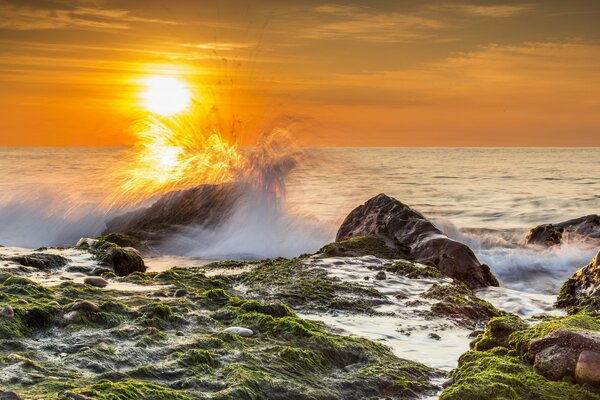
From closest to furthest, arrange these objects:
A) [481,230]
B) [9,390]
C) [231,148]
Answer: [9,390], [231,148], [481,230]

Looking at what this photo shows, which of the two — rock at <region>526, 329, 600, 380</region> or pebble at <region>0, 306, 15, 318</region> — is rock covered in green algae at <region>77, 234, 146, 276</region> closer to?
pebble at <region>0, 306, 15, 318</region>

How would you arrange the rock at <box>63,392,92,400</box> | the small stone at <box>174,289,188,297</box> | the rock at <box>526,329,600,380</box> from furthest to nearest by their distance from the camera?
the small stone at <box>174,289,188,297</box> < the rock at <box>526,329,600,380</box> < the rock at <box>63,392,92,400</box>

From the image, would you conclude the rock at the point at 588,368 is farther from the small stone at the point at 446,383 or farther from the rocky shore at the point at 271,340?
the small stone at the point at 446,383

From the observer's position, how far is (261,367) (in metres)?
4.80

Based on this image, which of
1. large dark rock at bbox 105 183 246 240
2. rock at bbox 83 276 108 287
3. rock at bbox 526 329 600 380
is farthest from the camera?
large dark rock at bbox 105 183 246 240

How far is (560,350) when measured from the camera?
4.77 meters

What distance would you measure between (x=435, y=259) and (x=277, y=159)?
9.10 metres

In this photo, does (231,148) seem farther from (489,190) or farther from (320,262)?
(489,190)

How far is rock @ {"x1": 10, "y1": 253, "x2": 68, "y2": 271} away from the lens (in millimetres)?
8438

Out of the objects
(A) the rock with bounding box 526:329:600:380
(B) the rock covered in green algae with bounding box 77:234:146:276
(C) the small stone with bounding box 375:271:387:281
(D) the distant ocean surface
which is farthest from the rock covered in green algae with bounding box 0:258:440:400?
(D) the distant ocean surface

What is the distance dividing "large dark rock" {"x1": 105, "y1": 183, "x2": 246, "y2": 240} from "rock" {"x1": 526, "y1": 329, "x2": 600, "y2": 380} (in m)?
12.3

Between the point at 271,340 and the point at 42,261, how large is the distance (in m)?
4.40

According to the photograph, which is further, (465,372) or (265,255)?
(265,255)

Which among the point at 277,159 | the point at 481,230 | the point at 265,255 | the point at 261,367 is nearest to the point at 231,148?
the point at 277,159
